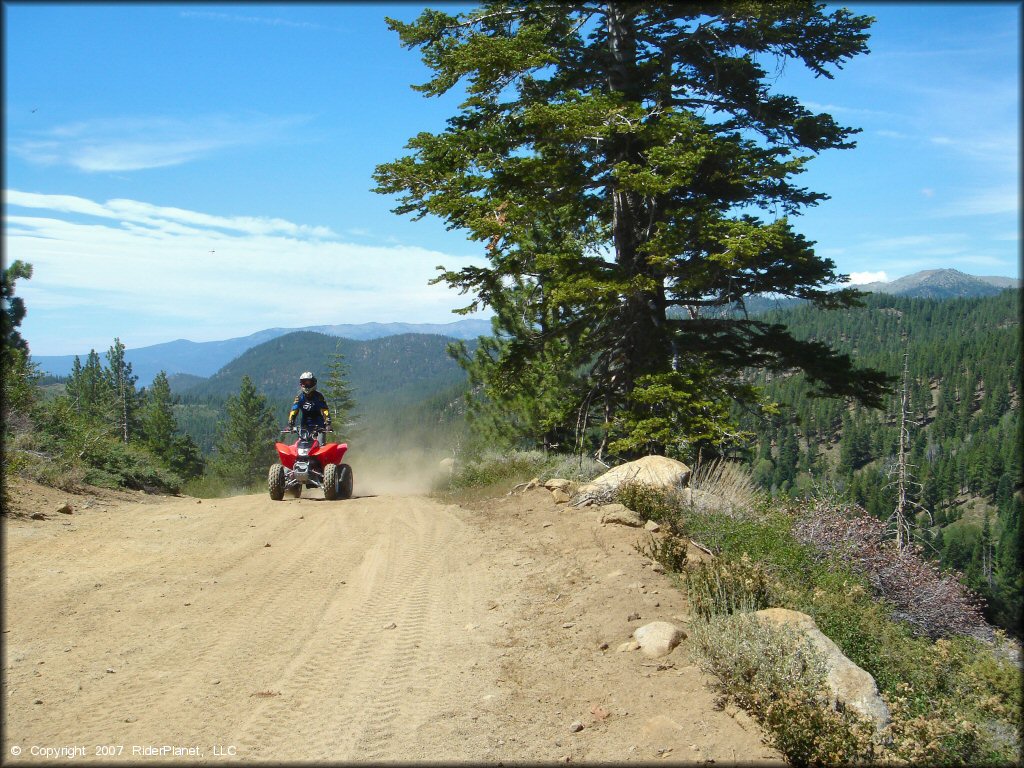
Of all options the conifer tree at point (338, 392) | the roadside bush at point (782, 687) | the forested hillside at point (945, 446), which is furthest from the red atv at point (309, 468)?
the forested hillside at point (945, 446)

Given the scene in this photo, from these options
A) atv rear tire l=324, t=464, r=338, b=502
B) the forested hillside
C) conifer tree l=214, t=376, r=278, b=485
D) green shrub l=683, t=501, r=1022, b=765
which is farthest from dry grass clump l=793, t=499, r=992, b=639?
the forested hillside

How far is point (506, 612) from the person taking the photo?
21.6ft

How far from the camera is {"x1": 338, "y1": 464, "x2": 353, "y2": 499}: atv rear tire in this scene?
43.8 feet

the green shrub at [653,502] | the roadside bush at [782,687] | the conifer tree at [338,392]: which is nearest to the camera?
the roadside bush at [782,687]

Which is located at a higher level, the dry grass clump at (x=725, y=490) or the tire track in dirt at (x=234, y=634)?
the dry grass clump at (x=725, y=490)

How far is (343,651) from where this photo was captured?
5469 mm

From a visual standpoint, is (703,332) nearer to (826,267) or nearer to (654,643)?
(826,267)

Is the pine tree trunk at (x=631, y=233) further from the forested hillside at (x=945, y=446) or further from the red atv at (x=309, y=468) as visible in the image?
the forested hillside at (x=945, y=446)

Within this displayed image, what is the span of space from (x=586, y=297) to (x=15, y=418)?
444 inches

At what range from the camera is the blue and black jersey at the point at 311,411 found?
44.2 feet

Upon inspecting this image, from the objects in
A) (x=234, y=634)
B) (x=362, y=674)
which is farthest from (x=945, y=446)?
(x=234, y=634)

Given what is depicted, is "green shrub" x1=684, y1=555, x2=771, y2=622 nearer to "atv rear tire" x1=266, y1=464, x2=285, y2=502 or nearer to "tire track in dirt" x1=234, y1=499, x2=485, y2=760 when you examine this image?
"tire track in dirt" x1=234, y1=499, x2=485, y2=760

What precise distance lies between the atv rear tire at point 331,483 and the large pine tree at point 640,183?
13.1 ft

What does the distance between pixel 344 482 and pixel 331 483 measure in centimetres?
38
